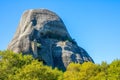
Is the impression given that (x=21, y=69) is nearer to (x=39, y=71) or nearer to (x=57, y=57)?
(x=39, y=71)

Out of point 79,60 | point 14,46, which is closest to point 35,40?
point 14,46

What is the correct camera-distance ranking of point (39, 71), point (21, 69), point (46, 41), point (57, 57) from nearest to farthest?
point (39, 71)
point (21, 69)
point (57, 57)
point (46, 41)

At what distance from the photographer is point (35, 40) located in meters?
106

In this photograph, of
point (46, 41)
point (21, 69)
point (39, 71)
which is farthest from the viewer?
point (46, 41)

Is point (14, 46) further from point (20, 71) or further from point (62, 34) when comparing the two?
point (20, 71)

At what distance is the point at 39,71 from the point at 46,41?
4180cm

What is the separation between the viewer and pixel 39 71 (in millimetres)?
69625

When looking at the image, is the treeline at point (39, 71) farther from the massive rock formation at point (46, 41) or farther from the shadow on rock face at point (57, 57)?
the shadow on rock face at point (57, 57)

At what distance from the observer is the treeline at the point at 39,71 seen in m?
69.2

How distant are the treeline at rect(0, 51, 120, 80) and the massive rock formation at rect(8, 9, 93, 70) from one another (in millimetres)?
26094

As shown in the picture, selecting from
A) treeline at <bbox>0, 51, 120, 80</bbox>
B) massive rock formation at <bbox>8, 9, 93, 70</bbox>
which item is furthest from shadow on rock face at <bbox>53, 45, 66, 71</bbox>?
treeline at <bbox>0, 51, 120, 80</bbox>

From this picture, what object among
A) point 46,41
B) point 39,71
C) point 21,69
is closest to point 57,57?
point 46,41

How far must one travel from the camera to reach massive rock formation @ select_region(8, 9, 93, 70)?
105 meters

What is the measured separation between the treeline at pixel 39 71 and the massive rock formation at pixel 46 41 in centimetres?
2609
